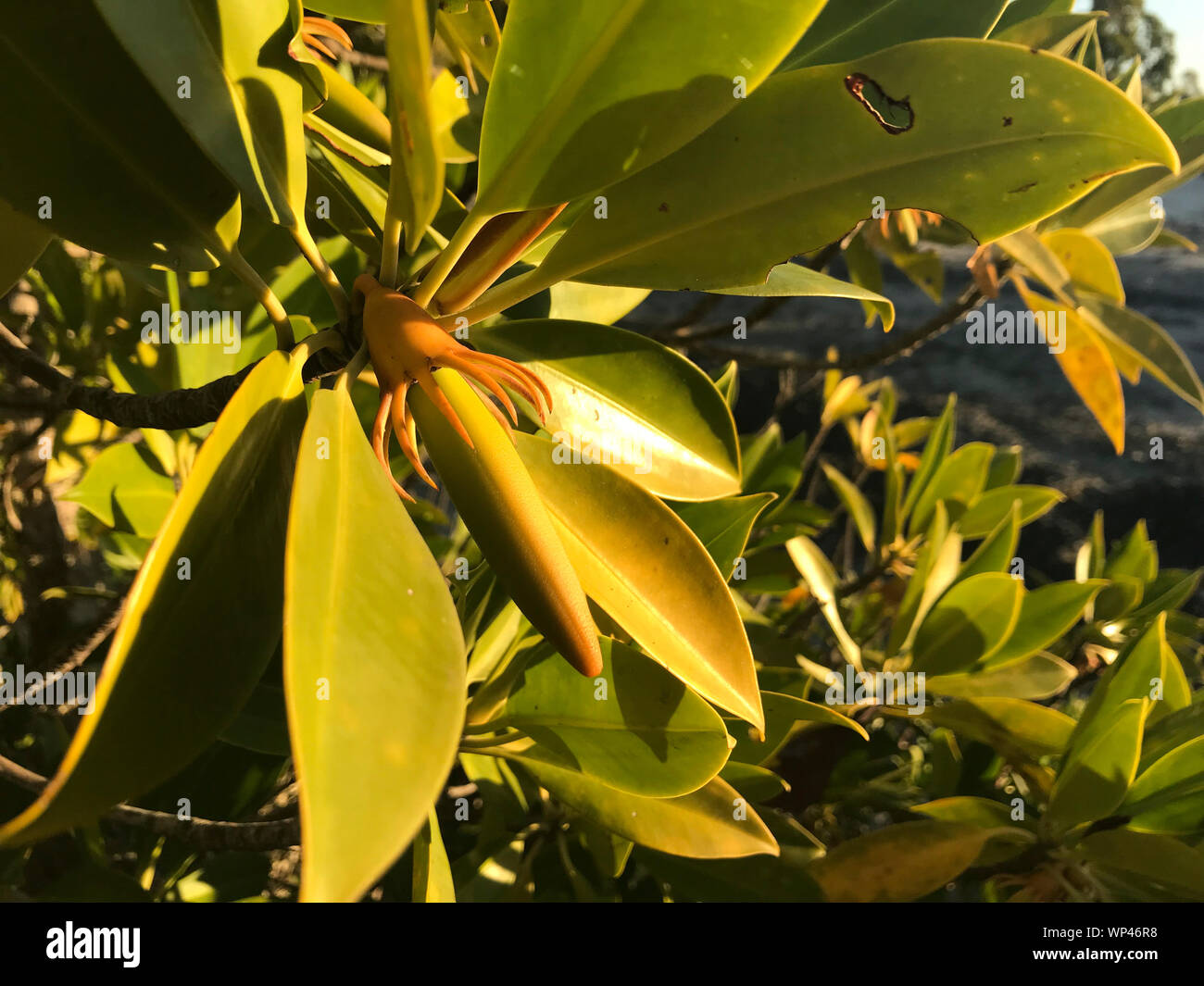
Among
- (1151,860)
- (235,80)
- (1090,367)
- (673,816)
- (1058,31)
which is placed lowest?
(1151,860)

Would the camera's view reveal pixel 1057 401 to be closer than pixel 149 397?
No

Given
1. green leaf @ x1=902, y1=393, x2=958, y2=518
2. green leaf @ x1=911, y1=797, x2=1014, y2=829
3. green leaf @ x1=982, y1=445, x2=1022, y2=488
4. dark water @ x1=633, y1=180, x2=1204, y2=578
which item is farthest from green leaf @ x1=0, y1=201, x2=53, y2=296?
dark water @ x1=633, y1=180, x2=1204, y2=578

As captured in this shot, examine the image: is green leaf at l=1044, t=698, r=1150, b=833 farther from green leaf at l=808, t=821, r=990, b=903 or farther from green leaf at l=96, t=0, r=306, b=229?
green leaf at l=96, t=0, r=306, b=229

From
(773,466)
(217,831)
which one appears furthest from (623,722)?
(773,466)

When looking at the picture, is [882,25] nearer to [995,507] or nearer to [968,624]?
[968,624]

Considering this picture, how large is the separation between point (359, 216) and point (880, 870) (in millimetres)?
630

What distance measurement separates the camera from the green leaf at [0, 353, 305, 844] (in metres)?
0.28

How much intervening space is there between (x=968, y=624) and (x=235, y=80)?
0.82 meters

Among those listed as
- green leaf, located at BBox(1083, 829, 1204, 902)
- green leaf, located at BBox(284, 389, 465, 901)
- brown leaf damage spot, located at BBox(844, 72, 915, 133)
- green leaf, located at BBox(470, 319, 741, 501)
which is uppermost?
brown leaf damage spot, located at BBox(844, 72, 915, 133)

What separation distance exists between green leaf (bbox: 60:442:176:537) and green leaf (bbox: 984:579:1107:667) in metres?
0.90

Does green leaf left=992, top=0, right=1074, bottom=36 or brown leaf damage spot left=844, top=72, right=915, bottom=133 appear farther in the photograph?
green leaf left=992, top=0, right=1074, bottom=36

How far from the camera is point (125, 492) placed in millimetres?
775

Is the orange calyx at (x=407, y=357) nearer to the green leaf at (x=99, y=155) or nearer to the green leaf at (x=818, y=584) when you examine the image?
the green leaf at (x=99, y=155)
